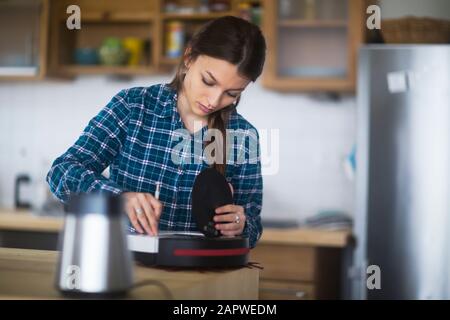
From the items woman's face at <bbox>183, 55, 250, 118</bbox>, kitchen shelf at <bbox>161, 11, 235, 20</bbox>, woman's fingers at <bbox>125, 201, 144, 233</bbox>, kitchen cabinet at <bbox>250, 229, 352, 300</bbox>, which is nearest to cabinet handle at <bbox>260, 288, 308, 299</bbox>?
kitchen cabinet at <bbox>250, 229, 352, 300</bbox>

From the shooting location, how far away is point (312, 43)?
8.38 ft

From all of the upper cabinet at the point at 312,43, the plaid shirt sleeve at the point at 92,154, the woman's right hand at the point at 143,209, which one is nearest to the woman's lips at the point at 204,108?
the plaid shirt sleeve at the point at 92,154

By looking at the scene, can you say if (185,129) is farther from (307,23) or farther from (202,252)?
(307,23)

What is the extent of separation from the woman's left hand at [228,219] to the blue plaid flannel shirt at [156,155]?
71 millimetres

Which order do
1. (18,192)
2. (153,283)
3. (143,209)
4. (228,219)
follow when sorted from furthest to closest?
1. (18,192)
2. (228,219)
3. (143,209)
4. (153,283)

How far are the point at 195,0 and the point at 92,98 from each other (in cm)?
54

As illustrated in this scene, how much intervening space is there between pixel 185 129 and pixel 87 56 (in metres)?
1.62

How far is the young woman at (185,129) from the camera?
1.08 meters

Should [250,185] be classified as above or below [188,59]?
below

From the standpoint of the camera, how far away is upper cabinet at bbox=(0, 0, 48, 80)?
2.63 meters

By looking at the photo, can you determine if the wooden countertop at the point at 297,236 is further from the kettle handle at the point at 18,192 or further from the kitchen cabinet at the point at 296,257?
the kettle handle at the point at 18,192

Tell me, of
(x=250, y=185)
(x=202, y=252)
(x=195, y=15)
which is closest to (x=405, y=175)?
(x=195, y=15)

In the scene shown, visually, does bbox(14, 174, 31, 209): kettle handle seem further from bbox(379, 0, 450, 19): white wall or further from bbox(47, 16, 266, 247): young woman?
bbox(47, 16, 266, 247): young woman
